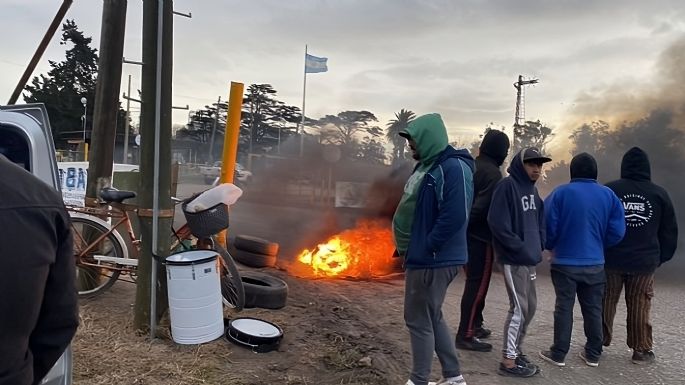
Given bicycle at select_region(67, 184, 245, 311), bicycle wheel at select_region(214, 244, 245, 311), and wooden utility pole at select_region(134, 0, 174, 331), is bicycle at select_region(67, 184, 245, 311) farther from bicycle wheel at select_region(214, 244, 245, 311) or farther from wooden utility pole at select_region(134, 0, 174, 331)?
wooden utility pole at select_region(134, 0, 174, 331)

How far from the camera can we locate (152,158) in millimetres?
4723

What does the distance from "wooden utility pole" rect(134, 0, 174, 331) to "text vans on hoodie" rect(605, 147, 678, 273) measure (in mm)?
4306

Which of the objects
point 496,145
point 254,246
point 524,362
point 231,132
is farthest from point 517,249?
point 254,246

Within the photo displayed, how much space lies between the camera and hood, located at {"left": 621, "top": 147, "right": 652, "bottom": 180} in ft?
17.5

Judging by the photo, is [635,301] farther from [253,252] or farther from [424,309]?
[253,252]

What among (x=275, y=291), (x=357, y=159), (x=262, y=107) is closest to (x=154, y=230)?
(x=275, y=291)

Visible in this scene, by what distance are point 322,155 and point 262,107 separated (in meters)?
26.5

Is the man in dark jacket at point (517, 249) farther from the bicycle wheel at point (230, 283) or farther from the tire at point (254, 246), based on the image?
the tire at point (254, 246)

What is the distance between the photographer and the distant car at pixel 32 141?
2.21 m

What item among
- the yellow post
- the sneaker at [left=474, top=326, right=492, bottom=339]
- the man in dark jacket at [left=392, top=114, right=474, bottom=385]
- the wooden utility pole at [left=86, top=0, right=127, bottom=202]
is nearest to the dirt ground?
the sneaker at [left=474, top=326, right=492, bottom=339]

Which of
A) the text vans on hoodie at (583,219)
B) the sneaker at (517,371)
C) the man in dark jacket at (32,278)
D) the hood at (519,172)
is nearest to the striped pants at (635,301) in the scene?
the text vans on hoodie at (583,219)

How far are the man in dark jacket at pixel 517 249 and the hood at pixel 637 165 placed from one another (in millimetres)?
1324

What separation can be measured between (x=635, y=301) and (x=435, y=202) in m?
2.79

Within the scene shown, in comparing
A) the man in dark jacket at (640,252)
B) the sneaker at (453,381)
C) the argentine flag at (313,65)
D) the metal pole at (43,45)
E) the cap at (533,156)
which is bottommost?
the sneaker at (453,381)
